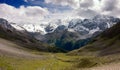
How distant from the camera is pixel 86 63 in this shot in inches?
2980

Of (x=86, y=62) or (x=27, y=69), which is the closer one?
(x=86, y=62)

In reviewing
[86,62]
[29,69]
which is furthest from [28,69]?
[86,62]

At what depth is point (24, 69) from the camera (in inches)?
3246

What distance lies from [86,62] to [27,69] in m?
20.2

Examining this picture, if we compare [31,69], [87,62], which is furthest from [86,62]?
[31,69]

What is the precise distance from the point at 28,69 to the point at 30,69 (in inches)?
30.9

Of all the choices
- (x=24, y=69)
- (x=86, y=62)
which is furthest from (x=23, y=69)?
(x=86, y=62)

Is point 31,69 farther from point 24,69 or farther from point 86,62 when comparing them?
point 86,62

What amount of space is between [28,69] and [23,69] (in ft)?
8.62

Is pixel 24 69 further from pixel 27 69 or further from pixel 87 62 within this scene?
pixel 87 62

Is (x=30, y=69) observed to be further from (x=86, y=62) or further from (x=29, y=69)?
(x=86, y=62)

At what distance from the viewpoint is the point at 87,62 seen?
A: 77000 millimetres

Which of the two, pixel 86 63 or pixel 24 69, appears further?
pixel 24 69

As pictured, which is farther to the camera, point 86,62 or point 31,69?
point 31,69
